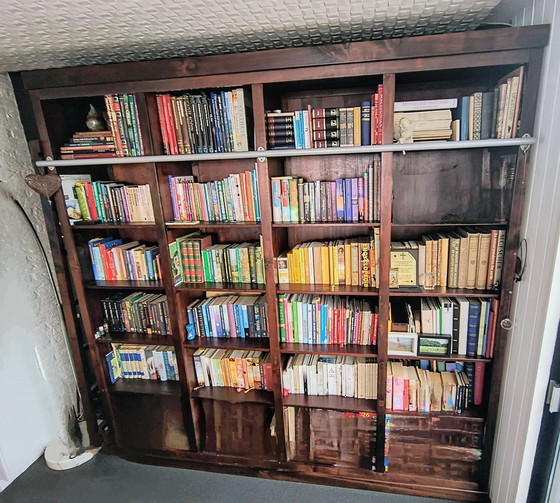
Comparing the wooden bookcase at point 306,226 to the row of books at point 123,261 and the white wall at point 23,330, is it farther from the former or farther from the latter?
the white wall at point 23,330

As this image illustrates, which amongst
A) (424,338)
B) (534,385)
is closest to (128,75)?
(424,338)

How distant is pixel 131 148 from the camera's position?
5.40 ft

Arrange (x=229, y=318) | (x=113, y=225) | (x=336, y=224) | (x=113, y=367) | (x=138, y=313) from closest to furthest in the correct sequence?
(x=336, y=224) → (x=113, y=225) → (x=229, y=318) → (x=138, y=313) → (x=113, y=367)

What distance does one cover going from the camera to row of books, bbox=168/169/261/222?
1.66m

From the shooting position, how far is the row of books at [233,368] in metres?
1.89

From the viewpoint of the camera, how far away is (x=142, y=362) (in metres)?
2.06

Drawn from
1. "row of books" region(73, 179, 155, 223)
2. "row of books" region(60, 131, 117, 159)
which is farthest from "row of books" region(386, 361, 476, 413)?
"row of books" region(60, 131, 117, 159)

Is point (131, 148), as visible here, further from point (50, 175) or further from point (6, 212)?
point (6, 212)

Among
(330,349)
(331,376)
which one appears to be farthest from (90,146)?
(331,376)

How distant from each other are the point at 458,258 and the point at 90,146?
1936 mm

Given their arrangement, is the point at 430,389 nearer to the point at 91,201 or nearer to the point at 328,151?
the point at 328,151

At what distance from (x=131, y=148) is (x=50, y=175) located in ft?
1.54

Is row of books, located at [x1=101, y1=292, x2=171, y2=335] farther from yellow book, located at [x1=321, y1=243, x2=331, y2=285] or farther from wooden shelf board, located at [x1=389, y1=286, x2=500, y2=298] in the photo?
wooden shelf board, located at [x1=389, y1=286, x2=500, y2=298]

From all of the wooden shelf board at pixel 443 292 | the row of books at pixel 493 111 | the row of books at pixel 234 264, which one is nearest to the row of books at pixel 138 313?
the row of books at pixel 234 264
